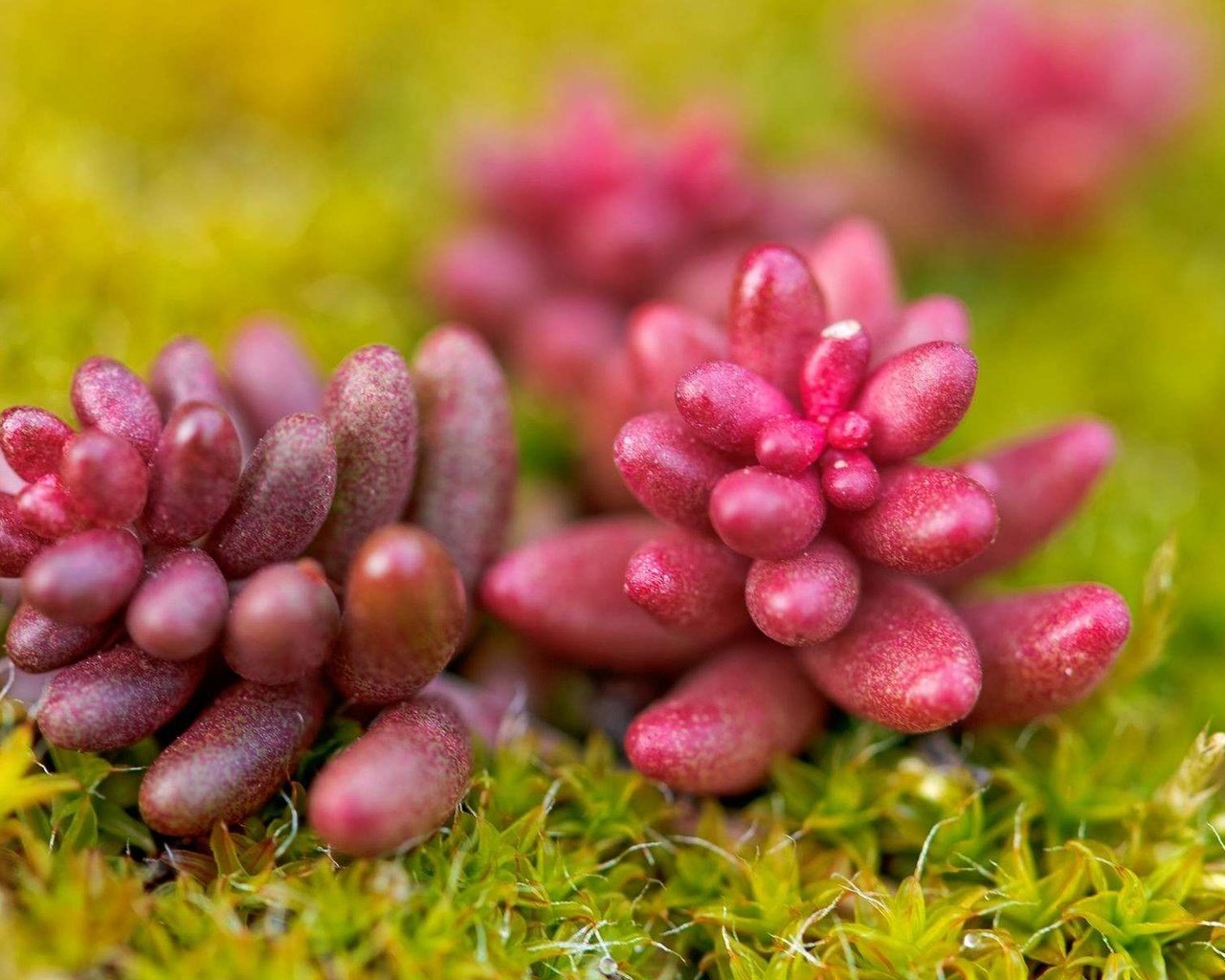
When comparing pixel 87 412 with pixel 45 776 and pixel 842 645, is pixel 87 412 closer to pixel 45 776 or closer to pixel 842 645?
pixel 45 776

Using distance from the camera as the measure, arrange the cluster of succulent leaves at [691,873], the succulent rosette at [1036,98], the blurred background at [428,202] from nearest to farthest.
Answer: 1. the cluster of succulent leaves at [691,873]
2. the blurred background at [428,202]
3. the succulent rosette at [1036,98]

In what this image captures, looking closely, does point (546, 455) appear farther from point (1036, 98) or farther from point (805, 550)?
point (1036, 98)

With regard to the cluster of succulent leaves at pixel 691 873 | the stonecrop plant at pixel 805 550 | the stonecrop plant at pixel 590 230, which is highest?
the stonecrop plant at pixel 590 230

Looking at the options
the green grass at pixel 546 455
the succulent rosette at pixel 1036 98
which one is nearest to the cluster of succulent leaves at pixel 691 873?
the green grass at pixel 546 455

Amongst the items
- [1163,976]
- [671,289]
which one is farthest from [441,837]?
[671,289]

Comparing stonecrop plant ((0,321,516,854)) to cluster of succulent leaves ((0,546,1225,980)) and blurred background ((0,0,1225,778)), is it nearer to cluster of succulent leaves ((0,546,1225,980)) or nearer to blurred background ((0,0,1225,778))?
cluster of succulent leaves ((0,546,1225,980))

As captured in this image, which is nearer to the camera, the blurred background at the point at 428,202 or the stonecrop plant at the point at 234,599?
the stonecrop plant at the point at 234,599

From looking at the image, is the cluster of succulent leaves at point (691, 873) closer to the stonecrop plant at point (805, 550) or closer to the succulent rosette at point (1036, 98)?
the stonecrop plant at point (805, 550)
